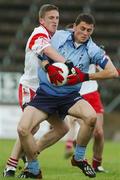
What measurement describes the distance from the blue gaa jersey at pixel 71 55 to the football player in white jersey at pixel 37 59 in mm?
189

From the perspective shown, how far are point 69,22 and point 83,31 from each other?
20.6 metres

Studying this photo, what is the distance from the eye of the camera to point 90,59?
378 inches

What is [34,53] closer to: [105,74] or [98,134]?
[105,74]

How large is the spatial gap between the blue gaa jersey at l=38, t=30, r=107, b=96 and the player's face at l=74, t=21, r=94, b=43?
3.1 inches

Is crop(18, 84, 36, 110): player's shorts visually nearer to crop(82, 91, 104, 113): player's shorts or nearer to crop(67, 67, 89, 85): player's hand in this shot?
crop(67, 67, 89, 85): player's hand

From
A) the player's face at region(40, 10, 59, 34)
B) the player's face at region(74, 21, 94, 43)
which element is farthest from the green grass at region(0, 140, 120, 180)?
the player's face at region(40, 10, 59, 34)

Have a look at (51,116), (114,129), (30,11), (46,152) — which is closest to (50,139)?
(51,116)

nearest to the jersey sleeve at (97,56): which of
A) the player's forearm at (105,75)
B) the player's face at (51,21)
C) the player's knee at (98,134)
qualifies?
the player's forearm at (105,75)

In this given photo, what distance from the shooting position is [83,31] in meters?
9.52

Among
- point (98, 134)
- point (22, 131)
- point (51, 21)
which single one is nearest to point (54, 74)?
point (22, 131)

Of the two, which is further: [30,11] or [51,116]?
[30,11]

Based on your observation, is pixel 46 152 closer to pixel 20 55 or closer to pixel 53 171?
pixel 53 171

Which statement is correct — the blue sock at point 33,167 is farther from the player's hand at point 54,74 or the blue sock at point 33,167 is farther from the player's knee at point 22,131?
the player's hand at point 54,74

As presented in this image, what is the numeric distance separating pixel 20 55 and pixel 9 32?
6.38 ft
